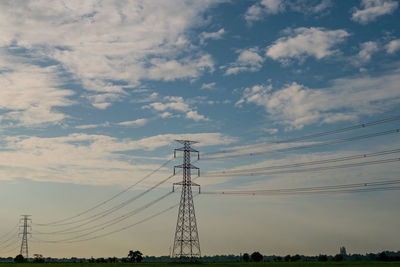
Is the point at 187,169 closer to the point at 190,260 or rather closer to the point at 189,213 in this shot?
the point at 189,213

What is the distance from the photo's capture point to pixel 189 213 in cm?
9312

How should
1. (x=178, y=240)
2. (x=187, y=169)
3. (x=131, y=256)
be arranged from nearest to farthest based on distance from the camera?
(x=178, y=240) < (x=187, y=169) < (x=131, y=256)

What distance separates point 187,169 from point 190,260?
19432mm

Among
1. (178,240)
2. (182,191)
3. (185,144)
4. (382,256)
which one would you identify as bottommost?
(382,256)

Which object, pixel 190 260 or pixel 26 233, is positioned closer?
pixel 190 260

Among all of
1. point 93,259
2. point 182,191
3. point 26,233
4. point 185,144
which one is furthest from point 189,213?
point 26,233

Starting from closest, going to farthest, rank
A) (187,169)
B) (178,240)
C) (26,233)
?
(178,240)
(187,169)
(26,233)

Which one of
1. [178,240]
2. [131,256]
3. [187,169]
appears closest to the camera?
[178,240]

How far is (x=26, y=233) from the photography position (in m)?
199

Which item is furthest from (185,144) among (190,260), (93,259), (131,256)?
(93,259)

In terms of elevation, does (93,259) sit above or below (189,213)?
below

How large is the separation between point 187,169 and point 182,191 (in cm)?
542

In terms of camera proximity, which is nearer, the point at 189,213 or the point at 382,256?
the point at 189,213

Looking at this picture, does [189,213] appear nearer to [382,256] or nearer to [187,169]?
[187,169]
